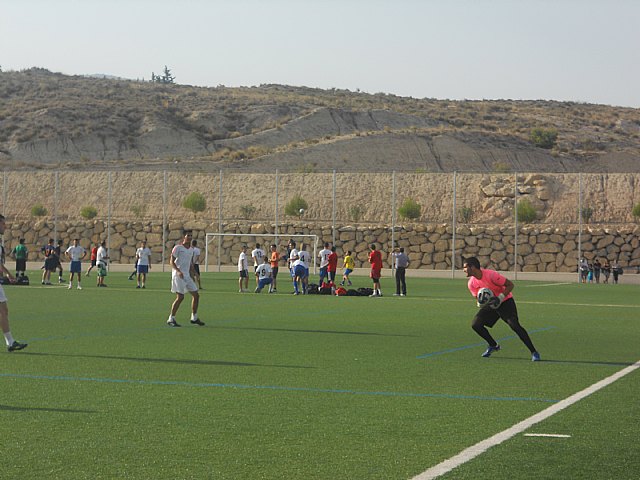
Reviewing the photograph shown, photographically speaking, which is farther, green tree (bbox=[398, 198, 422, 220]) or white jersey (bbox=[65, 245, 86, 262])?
green tree (bbox=[398, 198, 422, 220])

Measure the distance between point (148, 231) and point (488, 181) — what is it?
1000 inches

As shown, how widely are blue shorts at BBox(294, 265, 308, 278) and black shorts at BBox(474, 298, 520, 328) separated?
19558 mm

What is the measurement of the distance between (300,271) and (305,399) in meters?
23.7

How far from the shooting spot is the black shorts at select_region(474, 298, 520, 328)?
15383 millimetres

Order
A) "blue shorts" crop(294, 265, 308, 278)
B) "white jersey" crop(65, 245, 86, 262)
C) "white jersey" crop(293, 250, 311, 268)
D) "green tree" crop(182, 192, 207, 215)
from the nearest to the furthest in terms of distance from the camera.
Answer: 1. "blue shorts" crop(294, 265, 308, 278)
2. "white jersey" crop(293, 250, 311, 268)
3. "white jersey" crop(65, 245, 86, 262)
4. "green tree" crop(182, 192, 207, 215)

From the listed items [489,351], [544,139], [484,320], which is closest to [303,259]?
[489,351]

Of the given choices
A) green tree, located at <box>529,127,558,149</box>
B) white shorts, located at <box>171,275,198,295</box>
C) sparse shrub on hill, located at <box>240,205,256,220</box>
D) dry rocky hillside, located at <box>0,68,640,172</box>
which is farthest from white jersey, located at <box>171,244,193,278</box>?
green tree, located at <box>529,127,558,149</box>

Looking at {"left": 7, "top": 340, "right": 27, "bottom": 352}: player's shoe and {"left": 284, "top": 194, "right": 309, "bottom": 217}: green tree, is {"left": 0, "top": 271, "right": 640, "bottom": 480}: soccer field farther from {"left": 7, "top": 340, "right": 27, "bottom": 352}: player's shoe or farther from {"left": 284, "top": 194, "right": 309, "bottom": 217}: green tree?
Result: {"left": 284, "top": 194, "right": 309, "bottom": 217}: green tree

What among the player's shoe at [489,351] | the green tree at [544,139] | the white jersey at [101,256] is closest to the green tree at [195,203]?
the white jersey at [101,256]

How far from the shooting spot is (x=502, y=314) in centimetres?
1548

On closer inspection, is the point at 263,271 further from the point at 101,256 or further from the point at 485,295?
the point at 485,295

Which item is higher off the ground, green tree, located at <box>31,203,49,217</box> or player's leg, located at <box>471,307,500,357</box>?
green tree, located at <box>31,203,49,217</box>

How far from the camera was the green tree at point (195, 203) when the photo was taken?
72500mm

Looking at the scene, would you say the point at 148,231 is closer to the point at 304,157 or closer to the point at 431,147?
the point at 304,157
